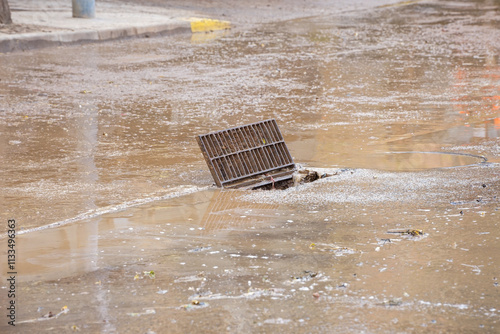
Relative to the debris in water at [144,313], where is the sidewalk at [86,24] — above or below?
above

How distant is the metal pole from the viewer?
1756cm

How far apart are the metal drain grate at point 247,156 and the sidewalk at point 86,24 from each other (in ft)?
27.2

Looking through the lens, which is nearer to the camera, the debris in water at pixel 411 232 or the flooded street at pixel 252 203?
the flooded street at pixel 252 203

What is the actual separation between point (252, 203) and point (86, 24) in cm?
1166

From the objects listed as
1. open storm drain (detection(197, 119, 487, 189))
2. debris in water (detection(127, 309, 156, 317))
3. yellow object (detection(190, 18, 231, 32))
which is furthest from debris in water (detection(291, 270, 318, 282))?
yellow object (detection(190, 18, 231, 32))

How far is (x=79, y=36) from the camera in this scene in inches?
611

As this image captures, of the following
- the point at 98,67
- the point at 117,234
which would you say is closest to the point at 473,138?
the point at 117,234

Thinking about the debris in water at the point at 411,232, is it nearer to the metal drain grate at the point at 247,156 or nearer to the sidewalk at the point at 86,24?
the metal drain grate at the point at 247,156

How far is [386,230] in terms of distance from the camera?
5.14 meters

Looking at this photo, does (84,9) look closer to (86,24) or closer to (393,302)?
(86,24)

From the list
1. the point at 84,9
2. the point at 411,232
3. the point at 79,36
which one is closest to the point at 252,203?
the point at 411,232

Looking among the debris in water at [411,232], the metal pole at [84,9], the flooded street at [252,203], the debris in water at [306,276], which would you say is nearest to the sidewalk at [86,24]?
the metal pole at [84,9]

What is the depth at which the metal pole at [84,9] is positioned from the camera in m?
17.6

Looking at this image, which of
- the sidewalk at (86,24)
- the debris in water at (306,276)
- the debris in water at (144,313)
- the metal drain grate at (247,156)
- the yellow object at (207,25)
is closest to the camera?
the debris in water at (144,313)
